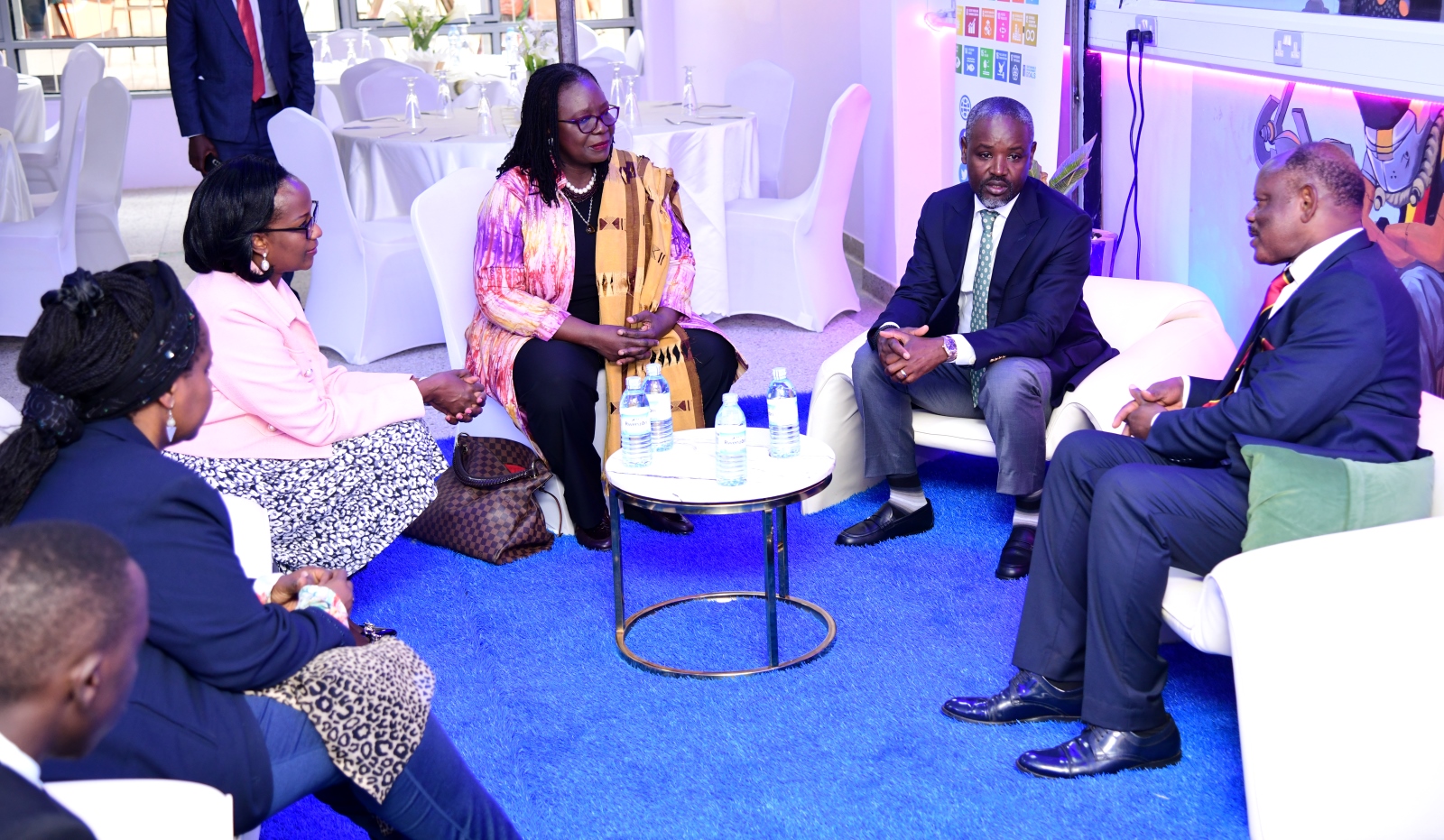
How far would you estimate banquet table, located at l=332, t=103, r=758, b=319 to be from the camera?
5555mm

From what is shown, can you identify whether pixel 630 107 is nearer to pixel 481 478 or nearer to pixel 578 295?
pixel 578 295

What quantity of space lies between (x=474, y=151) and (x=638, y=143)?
666 millimetres

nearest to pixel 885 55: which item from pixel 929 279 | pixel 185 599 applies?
pixel 929 279

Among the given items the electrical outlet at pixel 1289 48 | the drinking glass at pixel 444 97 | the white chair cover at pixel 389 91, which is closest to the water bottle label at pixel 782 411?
the electrical outlet at pixel 1289 48

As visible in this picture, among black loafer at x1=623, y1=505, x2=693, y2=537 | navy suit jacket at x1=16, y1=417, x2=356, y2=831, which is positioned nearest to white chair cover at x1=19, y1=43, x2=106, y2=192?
black loafer at x1=623, y1=505, x2=693, y2=537

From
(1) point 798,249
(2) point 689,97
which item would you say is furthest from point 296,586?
(2) point 689,97

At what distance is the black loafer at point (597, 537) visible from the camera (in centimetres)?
377

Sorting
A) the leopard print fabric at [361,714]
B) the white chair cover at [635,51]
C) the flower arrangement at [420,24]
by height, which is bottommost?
the leopard print fabric at [361,714]

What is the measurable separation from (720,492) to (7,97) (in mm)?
7351

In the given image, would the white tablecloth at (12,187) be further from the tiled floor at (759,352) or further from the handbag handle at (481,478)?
the handbag handle at (481,478)

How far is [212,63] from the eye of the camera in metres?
5.73

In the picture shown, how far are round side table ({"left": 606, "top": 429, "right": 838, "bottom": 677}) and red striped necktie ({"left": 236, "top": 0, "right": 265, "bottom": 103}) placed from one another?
3.51 meters

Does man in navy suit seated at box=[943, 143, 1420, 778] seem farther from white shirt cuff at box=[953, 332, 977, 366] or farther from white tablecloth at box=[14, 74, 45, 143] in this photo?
white tablecloth at box=[14, 74, 45, 143]

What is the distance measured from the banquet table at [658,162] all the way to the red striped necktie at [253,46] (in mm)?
384
